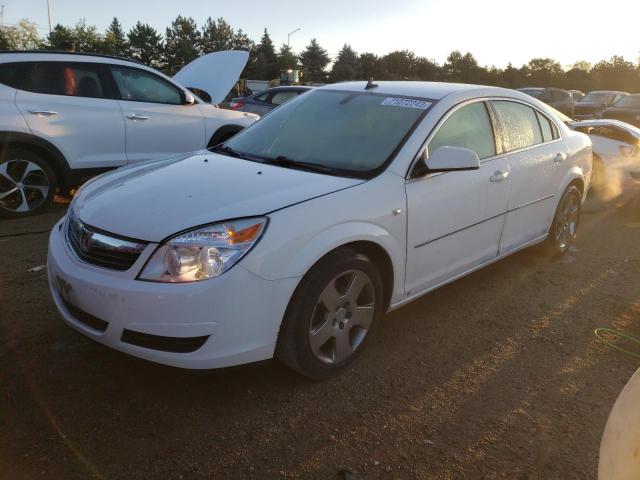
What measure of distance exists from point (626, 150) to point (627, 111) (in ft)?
30.3

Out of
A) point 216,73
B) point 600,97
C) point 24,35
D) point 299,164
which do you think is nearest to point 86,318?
point 299,164

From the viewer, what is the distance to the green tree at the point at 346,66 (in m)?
71.6

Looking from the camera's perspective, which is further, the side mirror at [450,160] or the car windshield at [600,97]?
the car windshield at [600,97]

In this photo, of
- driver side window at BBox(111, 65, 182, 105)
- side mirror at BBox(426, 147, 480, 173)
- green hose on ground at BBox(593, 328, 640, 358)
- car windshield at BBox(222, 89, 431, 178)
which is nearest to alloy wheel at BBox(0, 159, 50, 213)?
driver side window at BBox(111, 65, 182, 105)

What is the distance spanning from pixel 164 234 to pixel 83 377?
102 centimetres

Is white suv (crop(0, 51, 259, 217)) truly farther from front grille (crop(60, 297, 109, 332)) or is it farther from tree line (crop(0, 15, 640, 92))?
tree line (crop(0, 15, 640, 92))

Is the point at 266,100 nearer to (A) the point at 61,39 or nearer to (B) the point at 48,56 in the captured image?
(A) the point at 61,39

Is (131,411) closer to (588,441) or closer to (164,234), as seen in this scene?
(164,234)

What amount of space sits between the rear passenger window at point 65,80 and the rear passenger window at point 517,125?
4411mm

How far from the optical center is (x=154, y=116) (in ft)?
21.9

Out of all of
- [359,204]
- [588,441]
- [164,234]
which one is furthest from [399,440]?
[164,234]

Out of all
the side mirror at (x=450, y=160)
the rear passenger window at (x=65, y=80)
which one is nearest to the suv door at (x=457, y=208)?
the side mirror at (x=450, y=160)

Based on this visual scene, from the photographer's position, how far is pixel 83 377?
9.87 ft

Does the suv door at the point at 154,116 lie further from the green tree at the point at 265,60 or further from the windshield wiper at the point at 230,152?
the green tree at the point at 265,60
